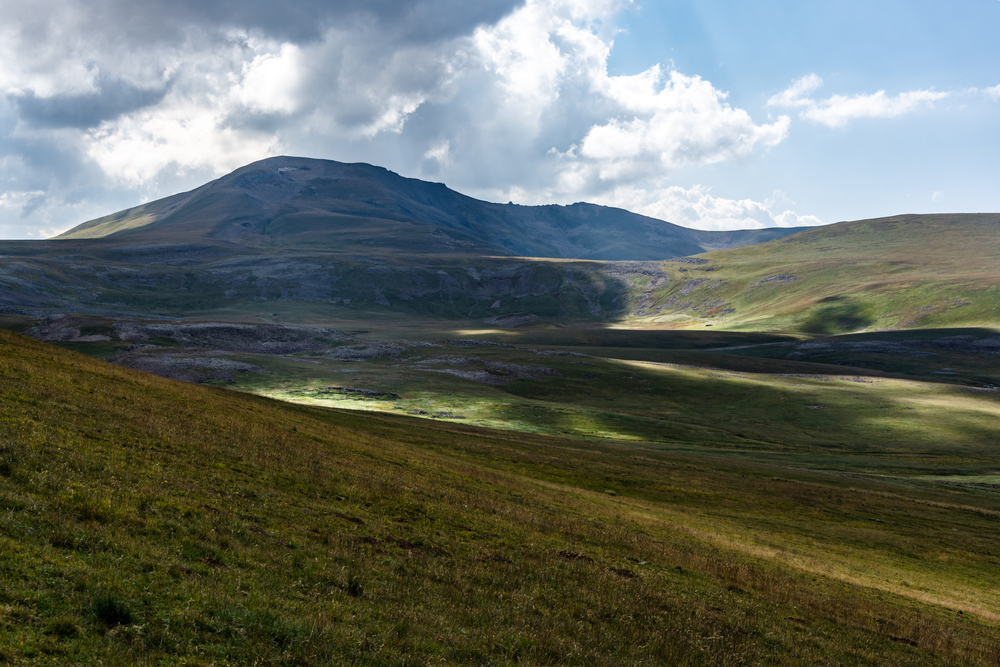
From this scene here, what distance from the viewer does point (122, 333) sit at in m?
138

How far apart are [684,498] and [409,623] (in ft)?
149

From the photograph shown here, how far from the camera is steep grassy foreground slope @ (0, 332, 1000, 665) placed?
462 inches

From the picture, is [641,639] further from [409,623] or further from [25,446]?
[25,446]

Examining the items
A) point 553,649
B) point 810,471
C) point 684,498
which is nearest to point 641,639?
point 553,649

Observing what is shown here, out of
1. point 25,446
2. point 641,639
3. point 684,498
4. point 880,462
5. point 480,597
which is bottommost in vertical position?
point 880,462

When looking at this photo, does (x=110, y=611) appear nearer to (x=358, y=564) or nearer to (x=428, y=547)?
(x=358, y=564)

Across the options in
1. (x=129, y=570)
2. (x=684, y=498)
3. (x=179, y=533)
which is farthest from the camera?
(x=684, y=498)

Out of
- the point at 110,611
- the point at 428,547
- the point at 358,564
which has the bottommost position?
the point at 428,547

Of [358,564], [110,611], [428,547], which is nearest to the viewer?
[110,611]

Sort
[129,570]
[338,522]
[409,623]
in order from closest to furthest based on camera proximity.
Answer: [129,570]
[409,623]
[338,522]

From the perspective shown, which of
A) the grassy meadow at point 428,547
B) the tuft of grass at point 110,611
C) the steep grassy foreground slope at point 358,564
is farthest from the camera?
the grassy meadow at point 428,547

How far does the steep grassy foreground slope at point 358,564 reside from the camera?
11.7m

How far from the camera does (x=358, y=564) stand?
56.6 ft

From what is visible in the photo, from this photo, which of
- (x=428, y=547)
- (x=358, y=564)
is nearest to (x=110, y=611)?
(x=358, y=564)
